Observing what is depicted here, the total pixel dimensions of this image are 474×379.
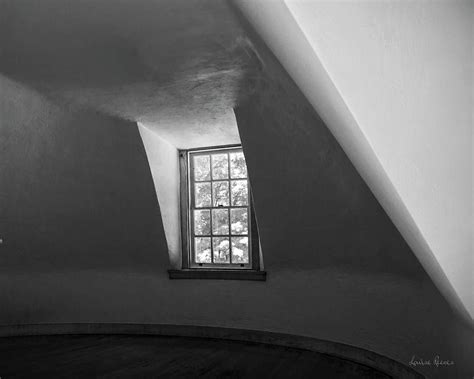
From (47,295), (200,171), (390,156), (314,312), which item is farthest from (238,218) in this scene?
(390,156)

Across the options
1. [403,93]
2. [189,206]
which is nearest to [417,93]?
[403,93]

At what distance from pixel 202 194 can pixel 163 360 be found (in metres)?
1.81

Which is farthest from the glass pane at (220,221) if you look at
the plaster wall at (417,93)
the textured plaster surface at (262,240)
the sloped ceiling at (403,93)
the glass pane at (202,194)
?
the plaster wall at (417,93)

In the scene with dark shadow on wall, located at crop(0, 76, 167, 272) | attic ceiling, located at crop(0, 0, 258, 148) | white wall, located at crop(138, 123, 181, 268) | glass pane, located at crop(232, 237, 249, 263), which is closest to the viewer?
attic ceiling, located at crop(0, 0, 258, 148)

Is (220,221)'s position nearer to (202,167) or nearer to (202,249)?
(202,249)

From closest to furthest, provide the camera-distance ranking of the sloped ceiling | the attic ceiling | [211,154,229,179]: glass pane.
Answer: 1. the sloped ceiling
2. the attic ceiling
3. [211,154,229,179]: glass pane

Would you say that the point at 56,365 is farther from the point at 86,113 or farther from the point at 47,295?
the point at 86,113

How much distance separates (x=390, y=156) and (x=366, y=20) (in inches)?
22.3

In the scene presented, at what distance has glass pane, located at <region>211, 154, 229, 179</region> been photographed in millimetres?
5141

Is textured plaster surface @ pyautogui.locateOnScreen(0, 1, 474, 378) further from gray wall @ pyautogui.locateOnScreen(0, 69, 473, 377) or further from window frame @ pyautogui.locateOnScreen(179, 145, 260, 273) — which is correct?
window frame @ pyautogui.locateOnScreen(179, 145, 260, 273)

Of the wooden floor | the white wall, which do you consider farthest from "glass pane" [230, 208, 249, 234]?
the wooden floor

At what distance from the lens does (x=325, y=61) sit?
5.93 ft

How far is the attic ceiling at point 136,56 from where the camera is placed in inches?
107

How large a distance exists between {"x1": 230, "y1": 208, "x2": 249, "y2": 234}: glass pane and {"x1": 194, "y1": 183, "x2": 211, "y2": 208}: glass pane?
318 millimetres
